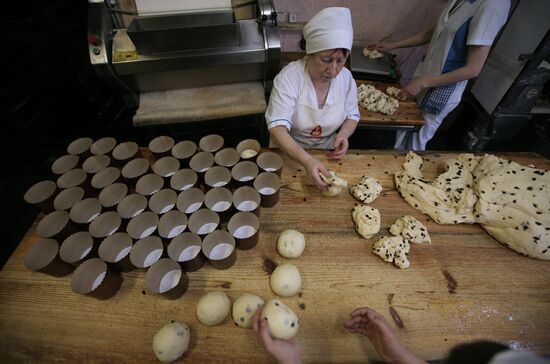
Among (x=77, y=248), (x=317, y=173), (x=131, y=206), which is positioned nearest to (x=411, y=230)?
(x=317, y=173)

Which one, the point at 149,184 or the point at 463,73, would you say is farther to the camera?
the point at 463,73

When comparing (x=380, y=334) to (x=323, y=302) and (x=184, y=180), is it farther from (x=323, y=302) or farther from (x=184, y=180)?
(x=184, y=180)

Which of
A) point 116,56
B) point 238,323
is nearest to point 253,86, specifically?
point 116,56

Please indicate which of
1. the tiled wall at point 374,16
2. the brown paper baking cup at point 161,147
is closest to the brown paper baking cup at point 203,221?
the brown paper baking cup at point 161,147

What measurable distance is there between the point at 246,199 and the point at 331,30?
105 cm

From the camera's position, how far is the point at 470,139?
3656 mm

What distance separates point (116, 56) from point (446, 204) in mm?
2774

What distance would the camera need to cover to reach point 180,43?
2.13 metres

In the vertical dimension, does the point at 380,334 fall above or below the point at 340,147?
below

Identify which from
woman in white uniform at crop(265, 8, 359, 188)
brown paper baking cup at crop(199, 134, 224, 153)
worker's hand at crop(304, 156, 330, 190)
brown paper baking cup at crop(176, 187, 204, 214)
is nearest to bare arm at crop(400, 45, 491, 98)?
woman in white uniform at crop(265, 8, 359, 188)

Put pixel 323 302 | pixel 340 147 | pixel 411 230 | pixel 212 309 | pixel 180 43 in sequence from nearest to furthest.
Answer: pixel 212 309
pixel 323 302
pixel 411 230
pixel 340 147
pixel 180 43

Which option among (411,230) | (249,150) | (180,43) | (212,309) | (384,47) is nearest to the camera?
(212,309)

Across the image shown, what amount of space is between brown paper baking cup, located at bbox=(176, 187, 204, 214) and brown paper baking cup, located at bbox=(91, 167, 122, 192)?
43 cm

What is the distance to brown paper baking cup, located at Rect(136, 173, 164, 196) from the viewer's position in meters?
1.49
